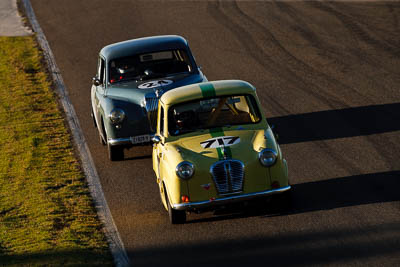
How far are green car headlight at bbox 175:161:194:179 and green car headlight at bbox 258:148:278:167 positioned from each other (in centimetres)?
91

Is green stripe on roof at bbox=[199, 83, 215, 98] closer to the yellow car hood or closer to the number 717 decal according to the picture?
the yellow car hood

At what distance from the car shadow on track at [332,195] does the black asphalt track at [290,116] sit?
3 centimetres

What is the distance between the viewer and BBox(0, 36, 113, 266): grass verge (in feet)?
32.0

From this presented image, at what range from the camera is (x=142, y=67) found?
14375 mm

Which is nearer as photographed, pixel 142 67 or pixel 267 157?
pixel 267 157

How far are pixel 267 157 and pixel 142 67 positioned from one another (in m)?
→ 5.10

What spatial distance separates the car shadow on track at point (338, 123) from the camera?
44.5 feet

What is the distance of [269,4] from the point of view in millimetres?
26812

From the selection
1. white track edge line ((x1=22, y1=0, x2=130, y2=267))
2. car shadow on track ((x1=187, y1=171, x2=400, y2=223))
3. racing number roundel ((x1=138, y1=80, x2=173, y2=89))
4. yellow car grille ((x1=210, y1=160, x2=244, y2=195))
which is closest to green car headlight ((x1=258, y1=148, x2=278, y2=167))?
yellow car grille ((x1=210, y1=160, x2=244, y2=195))

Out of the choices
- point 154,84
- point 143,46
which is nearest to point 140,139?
point 154,84

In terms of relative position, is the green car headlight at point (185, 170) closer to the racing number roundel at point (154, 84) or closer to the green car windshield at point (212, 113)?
the green car windshield at point (212, 113)

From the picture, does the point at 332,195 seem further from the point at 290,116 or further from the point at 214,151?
the point at 290,116

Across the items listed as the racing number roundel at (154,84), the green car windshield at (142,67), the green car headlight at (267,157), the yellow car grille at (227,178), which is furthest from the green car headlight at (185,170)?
the green car windshield at (142,67)

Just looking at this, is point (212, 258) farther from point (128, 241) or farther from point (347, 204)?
point (347, 204)
